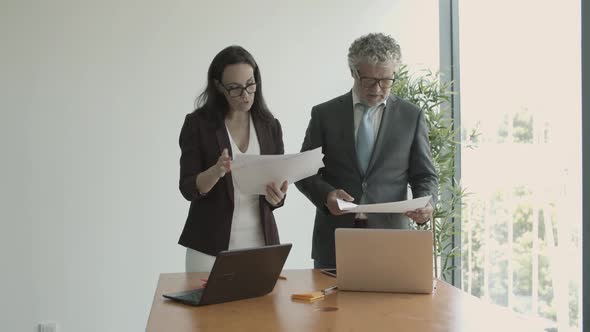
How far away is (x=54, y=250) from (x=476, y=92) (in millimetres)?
3121

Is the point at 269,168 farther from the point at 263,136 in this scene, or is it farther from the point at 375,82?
the point at 375,82

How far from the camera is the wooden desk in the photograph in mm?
2082

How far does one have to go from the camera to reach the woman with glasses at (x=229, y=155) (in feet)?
9.67

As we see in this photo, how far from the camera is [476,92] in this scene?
17.8 feet

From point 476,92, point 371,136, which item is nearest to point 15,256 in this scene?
point 371,136

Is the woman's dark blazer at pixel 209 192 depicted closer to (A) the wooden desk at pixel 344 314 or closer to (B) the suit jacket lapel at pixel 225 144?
(B) the suit jacket lapel at pixel 225 144

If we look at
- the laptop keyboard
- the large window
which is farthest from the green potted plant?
the laptop keyboard

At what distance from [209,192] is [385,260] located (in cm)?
82

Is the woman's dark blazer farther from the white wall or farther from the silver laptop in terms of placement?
the white wall

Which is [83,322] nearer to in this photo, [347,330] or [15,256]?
[15,256]

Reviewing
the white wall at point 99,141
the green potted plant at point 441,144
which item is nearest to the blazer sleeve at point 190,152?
the white wall at point 99,141

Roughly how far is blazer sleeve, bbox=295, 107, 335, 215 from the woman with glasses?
0.17m

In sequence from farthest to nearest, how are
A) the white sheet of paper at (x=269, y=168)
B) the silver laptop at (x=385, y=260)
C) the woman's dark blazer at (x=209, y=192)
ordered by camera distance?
1. the woman's dark blazer at (x=209, y=192)
2. the white sheet of paper at (x=269, y=168)
3. the silver laptop at (x=385, y=260)

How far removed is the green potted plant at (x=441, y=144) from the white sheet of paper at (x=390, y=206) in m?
2.16
